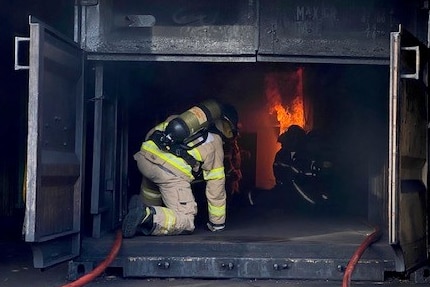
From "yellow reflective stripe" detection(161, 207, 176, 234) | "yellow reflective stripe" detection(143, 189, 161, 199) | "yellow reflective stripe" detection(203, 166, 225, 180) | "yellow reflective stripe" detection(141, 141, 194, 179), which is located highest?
"yellow reflective stripe" detection(141, 141, 194, 179)

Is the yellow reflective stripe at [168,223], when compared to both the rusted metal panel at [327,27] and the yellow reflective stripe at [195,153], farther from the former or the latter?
the rusted metal panel at [327,27]

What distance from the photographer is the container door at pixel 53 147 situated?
13.2 ft

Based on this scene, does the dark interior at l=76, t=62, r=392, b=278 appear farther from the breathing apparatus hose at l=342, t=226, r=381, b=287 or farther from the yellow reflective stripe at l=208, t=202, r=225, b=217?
the yellow reflective stripe at l=208, t=202, r=225, b=217

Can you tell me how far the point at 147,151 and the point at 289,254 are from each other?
1750 millimetres

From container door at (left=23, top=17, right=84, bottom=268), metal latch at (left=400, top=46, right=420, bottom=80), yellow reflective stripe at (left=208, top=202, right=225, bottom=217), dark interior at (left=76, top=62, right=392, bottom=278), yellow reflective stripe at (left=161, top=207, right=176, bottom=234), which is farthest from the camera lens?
yellow reflective stripe at (left=208, top=202, right=225, bottom=217)

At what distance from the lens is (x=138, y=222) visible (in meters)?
5.27

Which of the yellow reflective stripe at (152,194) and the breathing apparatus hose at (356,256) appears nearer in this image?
the breathing apparatus hose at (356,256)

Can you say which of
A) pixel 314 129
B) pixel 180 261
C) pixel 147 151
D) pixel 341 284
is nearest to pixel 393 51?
pixel 341 284

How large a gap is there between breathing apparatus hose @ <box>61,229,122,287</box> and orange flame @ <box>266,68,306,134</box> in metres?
5.16

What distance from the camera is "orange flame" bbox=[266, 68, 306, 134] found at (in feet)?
32.2

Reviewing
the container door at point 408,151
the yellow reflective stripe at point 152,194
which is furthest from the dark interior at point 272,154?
the yellow reflective stripe at point 152,194

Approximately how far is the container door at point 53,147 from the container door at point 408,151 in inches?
91.0

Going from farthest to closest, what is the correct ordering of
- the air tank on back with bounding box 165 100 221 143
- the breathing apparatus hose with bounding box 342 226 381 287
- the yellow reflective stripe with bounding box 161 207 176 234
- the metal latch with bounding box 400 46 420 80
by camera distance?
the air tank on back with bounding box 165 100 221 143, the yellow reflective stripe with bounding box 161 207 176 234, the breathing apparatus hose with bounding box 342 226 381 287, the metal latch with bounding box 400 46 420 80

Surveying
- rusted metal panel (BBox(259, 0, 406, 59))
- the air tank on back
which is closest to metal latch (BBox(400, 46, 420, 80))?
rusted metal panel (BBox(259, 0, 406, 59))
